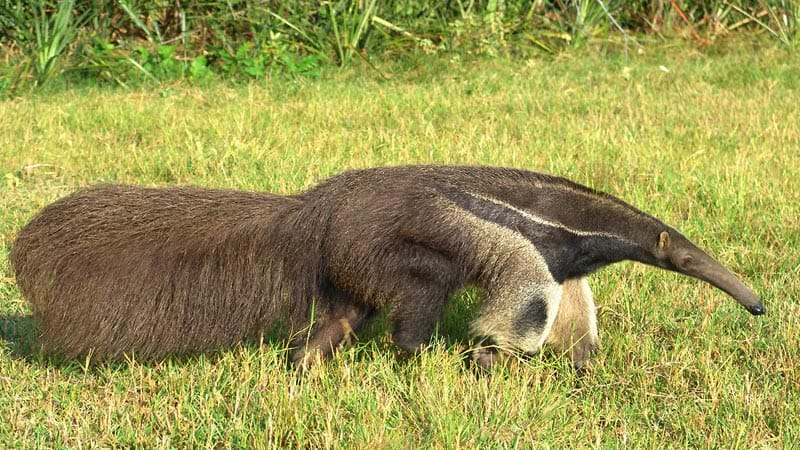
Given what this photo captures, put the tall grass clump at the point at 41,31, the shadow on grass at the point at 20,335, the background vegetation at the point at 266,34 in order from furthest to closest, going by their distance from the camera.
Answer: the background vegetation at the point at 266,34
the tall grass clump at the point at 41,31
the shadow on grass at the point at 20,335

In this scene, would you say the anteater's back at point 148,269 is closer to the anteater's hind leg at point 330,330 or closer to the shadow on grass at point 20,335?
the anteater's hind leg at point 330,330

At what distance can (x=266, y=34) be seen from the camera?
1118 cm

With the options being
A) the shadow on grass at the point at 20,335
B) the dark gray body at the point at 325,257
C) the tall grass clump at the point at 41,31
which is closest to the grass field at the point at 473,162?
the shadow on grass at the point at 20,335

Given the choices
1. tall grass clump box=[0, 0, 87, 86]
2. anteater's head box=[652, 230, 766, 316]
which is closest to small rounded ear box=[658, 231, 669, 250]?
anteater's head box=[652, 230, 766, 316]

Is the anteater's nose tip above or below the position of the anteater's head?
below

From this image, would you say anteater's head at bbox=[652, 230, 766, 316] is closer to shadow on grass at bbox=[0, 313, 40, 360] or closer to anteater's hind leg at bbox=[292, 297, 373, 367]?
anteater's hind leg at bbox=[292, 297, 373, 367]

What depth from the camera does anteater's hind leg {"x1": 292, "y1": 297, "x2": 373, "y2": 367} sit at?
14.0ft

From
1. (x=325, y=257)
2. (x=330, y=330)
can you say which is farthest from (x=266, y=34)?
(x=325, y=257)

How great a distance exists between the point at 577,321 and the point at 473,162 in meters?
3.15

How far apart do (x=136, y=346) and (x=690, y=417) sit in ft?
7.11

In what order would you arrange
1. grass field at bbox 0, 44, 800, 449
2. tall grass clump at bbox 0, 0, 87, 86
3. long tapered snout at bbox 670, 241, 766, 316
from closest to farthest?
grass field at bbox 0, 44, 800, 449 → long tapered snout at bbox 670, 241, 766, 316 → tall grass clump at bbox 0, 0, 87, 86

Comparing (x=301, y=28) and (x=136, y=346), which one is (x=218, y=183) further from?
(x=301, y=28)

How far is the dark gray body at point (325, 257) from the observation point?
390 centimetres

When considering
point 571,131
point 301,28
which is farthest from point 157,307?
point 301,28
